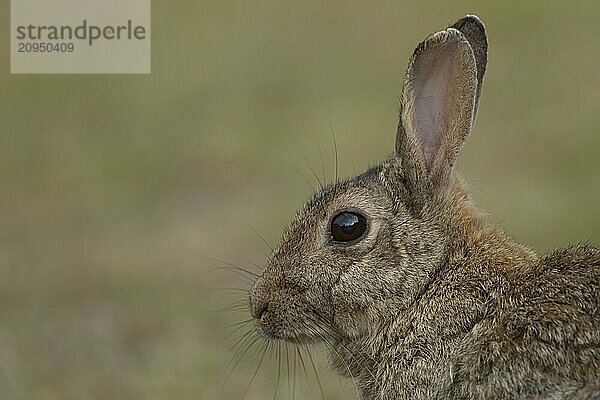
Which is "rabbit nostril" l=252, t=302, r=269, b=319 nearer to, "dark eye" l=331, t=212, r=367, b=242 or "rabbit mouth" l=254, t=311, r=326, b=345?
"rabbit mouth" l=254, t=311, r=326, b=345

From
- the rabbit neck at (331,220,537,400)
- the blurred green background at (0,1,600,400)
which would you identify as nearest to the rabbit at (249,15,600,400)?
the rabbit neck at (331,220,537,400)

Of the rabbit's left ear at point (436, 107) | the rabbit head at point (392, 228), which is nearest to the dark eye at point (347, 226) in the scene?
the rabbit head at point (392, 228)

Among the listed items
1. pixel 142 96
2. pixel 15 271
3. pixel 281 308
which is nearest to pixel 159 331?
pixel 15 271

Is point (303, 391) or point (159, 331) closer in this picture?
point (303, 391)

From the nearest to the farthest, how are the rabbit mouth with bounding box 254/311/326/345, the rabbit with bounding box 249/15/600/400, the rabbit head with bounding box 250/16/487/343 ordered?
the rabbit with bounding box 249/15/600/400, the rabbit head with bounding box 250/16/487/343, the rabbit mouth with bounding box 254/311/326/345

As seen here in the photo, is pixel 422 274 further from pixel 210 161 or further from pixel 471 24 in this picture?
pixel 210 161

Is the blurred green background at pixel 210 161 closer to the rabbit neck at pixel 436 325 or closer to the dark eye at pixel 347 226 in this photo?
the rabbit neck at pixel 436 325

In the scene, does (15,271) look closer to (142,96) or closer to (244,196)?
(244,196)
